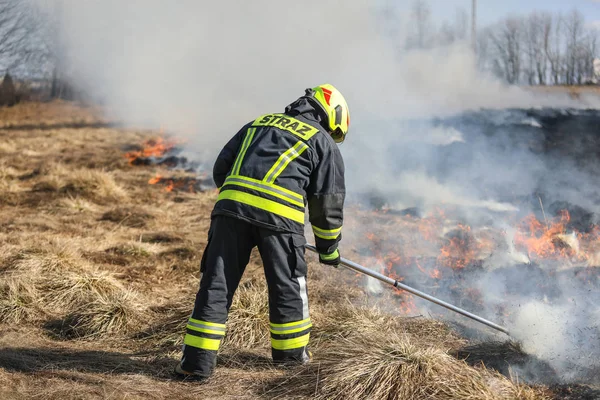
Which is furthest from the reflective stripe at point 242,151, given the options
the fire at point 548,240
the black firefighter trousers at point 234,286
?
the fire at point 548,240

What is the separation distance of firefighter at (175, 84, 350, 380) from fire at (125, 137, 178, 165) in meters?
11.0

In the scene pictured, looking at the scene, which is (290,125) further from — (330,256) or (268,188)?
(330,256)

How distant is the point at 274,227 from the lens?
12.1 ft

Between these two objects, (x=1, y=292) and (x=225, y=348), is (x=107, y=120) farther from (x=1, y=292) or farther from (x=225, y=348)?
(x=225, y=348)

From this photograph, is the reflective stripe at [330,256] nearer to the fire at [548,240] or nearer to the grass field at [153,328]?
the grass field at [153,328]

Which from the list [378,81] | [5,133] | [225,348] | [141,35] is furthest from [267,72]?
[225,348]

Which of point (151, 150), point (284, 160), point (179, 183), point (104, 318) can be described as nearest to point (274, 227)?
point (284, 160)

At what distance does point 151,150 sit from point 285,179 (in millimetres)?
12208

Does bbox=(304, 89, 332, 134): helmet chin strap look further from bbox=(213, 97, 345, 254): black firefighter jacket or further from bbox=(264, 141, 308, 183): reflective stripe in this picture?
bbox=(264, 141, 308, 183): reflective stripe

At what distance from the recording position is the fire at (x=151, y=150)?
47.3ft

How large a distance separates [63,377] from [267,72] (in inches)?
437

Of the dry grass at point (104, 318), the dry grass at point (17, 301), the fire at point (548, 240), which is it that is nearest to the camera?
the dry grass at point (104, 318)

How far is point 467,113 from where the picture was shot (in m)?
11.5

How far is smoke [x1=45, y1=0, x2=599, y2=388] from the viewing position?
906cm
